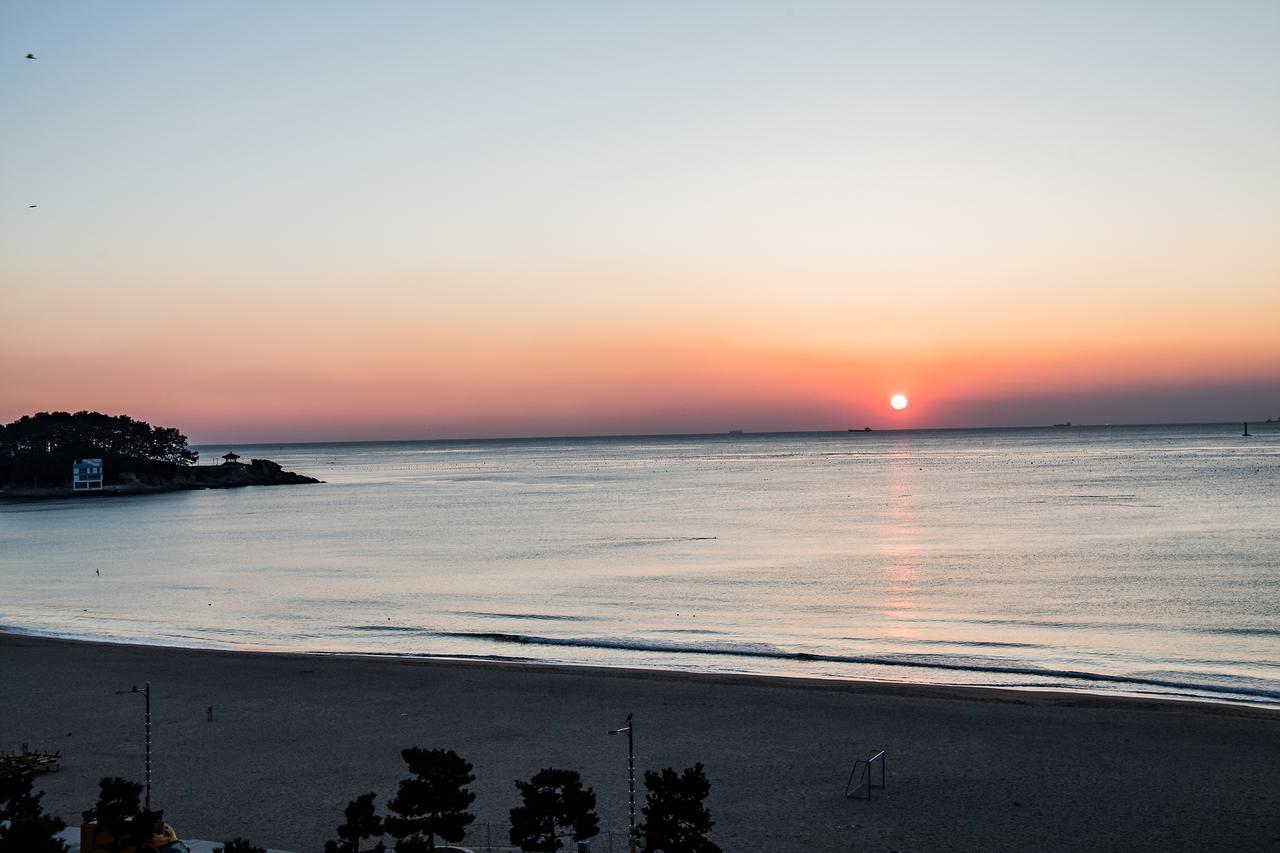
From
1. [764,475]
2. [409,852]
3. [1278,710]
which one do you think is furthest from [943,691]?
[764,475]

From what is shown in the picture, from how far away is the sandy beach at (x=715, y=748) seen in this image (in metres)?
19.4

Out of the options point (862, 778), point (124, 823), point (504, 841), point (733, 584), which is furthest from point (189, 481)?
point (124, 823)

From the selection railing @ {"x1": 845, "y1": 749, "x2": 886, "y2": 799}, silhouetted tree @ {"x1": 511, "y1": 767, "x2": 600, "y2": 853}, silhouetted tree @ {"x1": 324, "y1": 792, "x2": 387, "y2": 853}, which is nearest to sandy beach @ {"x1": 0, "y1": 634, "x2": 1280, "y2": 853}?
railing @ {"x1": 845, "y1": 749, "x2": 886, "y2": 799}

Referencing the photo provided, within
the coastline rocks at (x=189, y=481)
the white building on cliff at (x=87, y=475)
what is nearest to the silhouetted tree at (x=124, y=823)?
the coastline rocks at (x=189, y=481)

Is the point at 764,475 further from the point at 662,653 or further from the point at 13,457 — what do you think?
the point at 662,653

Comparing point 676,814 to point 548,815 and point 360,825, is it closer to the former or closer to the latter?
point 548,815

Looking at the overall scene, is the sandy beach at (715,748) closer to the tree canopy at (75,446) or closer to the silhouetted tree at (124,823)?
the silhouetted tree at (124,823)

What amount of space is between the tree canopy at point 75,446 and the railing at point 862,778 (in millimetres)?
166181

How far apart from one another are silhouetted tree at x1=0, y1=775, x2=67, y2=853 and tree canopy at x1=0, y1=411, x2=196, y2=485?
16410 cm

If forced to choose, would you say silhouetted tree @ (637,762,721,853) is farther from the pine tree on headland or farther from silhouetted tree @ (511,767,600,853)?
the pine tree on headland

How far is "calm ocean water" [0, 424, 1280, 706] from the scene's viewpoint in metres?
36.9

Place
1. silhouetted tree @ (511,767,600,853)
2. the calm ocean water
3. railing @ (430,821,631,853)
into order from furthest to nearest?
1. the calm ocean water
2. railing @ (430,821,631,853)
3. silhouetted tree @ (511,767,600,853)

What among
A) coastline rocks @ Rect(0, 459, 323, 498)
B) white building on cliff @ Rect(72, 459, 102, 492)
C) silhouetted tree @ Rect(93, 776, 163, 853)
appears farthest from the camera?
white building on cliff @ Rect(72, 459, 102, 492)

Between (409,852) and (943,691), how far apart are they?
60.9 feet
